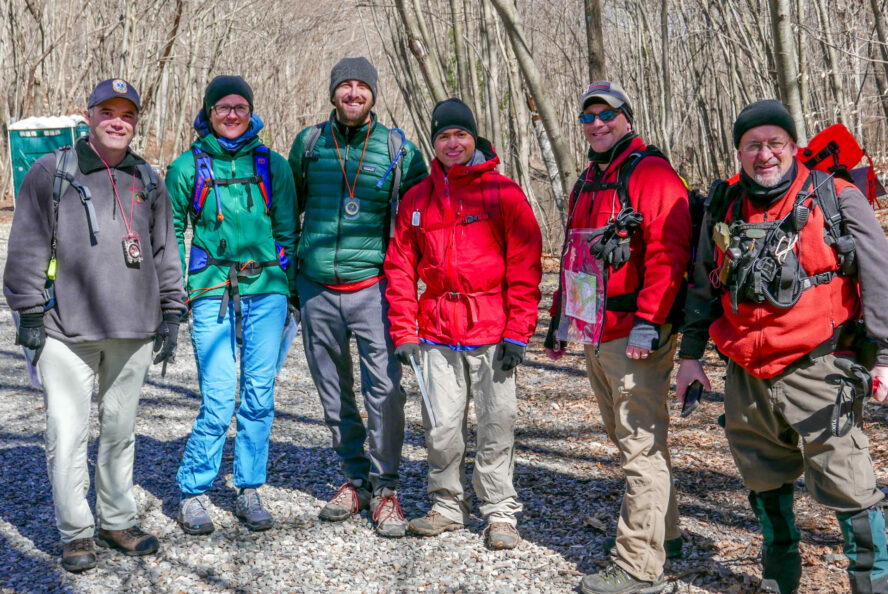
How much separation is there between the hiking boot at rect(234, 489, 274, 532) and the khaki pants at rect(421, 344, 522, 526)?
97 centimetres

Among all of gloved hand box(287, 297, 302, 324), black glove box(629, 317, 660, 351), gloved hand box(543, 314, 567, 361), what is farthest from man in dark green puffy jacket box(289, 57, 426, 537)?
black glove box(629, 317, 660, 351)

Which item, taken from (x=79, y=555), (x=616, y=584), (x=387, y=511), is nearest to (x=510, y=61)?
(x=387, y=511)

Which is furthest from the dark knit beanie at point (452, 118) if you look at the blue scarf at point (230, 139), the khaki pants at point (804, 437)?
the khaki pants at point (804, 437)

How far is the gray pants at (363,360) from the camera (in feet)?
13.8

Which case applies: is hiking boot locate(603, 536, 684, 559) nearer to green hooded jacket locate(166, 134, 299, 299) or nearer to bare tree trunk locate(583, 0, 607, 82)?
green hooded jacket locate(166, 134, 299, 299)

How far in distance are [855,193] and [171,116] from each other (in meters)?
32.7

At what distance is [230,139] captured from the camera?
4.10m

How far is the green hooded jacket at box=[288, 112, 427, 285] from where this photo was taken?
4.14m

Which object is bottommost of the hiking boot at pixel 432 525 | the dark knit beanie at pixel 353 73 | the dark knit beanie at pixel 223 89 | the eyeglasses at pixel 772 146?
the hiking boot at pixel 432 525

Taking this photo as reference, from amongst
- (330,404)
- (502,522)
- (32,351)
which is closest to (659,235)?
(502,522)

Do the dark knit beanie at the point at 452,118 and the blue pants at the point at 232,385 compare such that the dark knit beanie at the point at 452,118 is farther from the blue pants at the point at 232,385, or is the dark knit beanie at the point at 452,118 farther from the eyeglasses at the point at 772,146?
the eyeglasses at the point at 772,146

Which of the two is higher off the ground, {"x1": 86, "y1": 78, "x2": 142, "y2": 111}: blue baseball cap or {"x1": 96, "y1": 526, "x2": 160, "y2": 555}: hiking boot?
{"x1": 86, "y1": 78, "x2": 142, "y2": 111}: blue baseball cap

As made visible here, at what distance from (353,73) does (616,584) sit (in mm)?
2764

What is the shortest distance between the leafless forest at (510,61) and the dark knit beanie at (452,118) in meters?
1.85
